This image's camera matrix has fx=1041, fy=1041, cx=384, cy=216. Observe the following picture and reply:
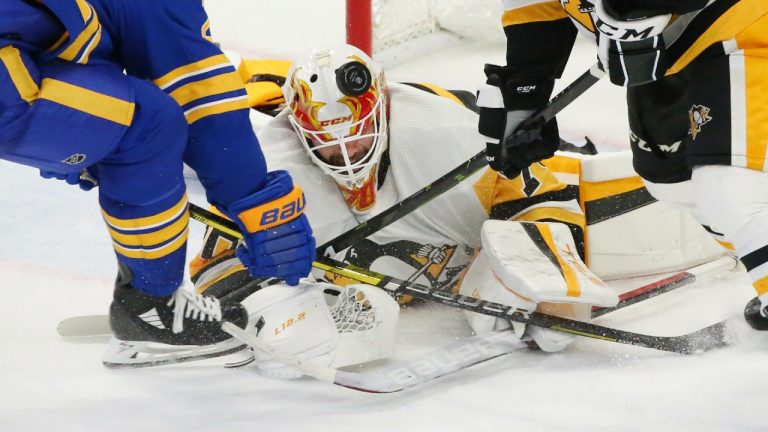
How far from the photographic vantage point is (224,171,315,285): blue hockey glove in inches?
77.2

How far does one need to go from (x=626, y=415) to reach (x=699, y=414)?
123 millimetres

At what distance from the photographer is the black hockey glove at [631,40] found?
1711mm

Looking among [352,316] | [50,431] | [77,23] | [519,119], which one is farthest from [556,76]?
[50,431]

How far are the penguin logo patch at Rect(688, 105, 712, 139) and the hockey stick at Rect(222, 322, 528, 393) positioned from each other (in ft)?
2.47

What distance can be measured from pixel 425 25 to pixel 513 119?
7.68ft

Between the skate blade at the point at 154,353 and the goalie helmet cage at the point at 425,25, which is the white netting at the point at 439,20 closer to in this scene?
the goalie helmet cage at the point at 425,25

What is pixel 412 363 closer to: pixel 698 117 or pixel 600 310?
pixel 600 310

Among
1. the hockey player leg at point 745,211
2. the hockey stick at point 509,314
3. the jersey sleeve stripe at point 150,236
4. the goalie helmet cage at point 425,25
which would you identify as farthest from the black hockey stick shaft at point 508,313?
the goalie helmet cage at point 425,25

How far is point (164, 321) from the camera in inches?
78.3

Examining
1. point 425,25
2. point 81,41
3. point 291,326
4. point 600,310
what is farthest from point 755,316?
point 425,25

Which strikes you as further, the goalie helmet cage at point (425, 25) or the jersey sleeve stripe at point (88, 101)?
the goalie helmet cage at point (425, 25)

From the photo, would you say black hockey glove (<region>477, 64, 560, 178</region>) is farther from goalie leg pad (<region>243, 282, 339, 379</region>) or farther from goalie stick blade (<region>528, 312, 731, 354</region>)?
goalie leg pad (<region>243, 282, 339, 379</region>)

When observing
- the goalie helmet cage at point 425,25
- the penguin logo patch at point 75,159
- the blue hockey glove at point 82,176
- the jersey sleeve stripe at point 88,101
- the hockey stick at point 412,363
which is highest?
the jersey sleeve stripe at point 88,101

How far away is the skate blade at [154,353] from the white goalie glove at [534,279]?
0.59 meters
